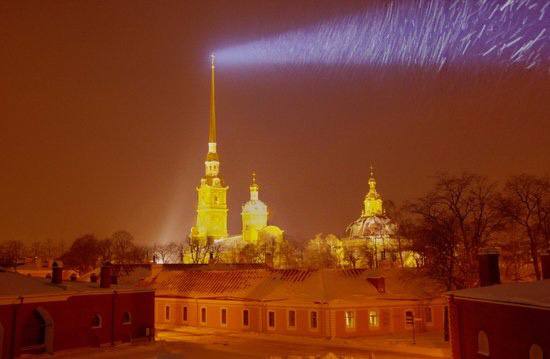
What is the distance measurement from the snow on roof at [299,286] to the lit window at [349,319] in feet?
2.65

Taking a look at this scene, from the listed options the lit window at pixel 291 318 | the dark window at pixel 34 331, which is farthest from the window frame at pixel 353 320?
the dark window at pixel 34 331

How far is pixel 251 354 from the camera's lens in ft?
110

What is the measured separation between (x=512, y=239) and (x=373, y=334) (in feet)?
57.3

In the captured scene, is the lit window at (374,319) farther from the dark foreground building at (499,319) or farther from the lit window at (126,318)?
the lit window at (126,318)

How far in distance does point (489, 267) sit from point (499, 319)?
6.02 meters

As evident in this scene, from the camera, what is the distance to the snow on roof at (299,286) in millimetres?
42469

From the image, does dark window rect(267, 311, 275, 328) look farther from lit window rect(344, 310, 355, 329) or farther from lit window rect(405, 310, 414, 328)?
lit window rect(405, 310, 414, 328)

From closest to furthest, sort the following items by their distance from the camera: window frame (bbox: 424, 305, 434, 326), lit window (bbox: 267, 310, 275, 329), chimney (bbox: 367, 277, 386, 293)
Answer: lit window (bbox: 267, 310, 275, 329)
window frame (bbox: 424, 305, 434, 326)
chimney (bbox: 367, 277, 386, 293)

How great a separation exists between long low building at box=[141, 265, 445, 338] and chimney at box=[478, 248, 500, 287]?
10.9 metres

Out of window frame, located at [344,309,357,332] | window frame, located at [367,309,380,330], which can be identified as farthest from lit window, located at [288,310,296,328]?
window frame, located at [367,309,380,330]

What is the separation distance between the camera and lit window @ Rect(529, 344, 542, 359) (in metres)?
19.9

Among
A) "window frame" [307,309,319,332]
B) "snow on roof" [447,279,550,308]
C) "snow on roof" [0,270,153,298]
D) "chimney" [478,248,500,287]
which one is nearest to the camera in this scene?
"snow on roof" [447,279,550,308]

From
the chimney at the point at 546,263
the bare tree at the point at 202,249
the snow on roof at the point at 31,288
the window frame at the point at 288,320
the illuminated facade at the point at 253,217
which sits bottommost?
the window frame at the point at 288,320

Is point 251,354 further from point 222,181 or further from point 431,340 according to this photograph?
point 222,181
